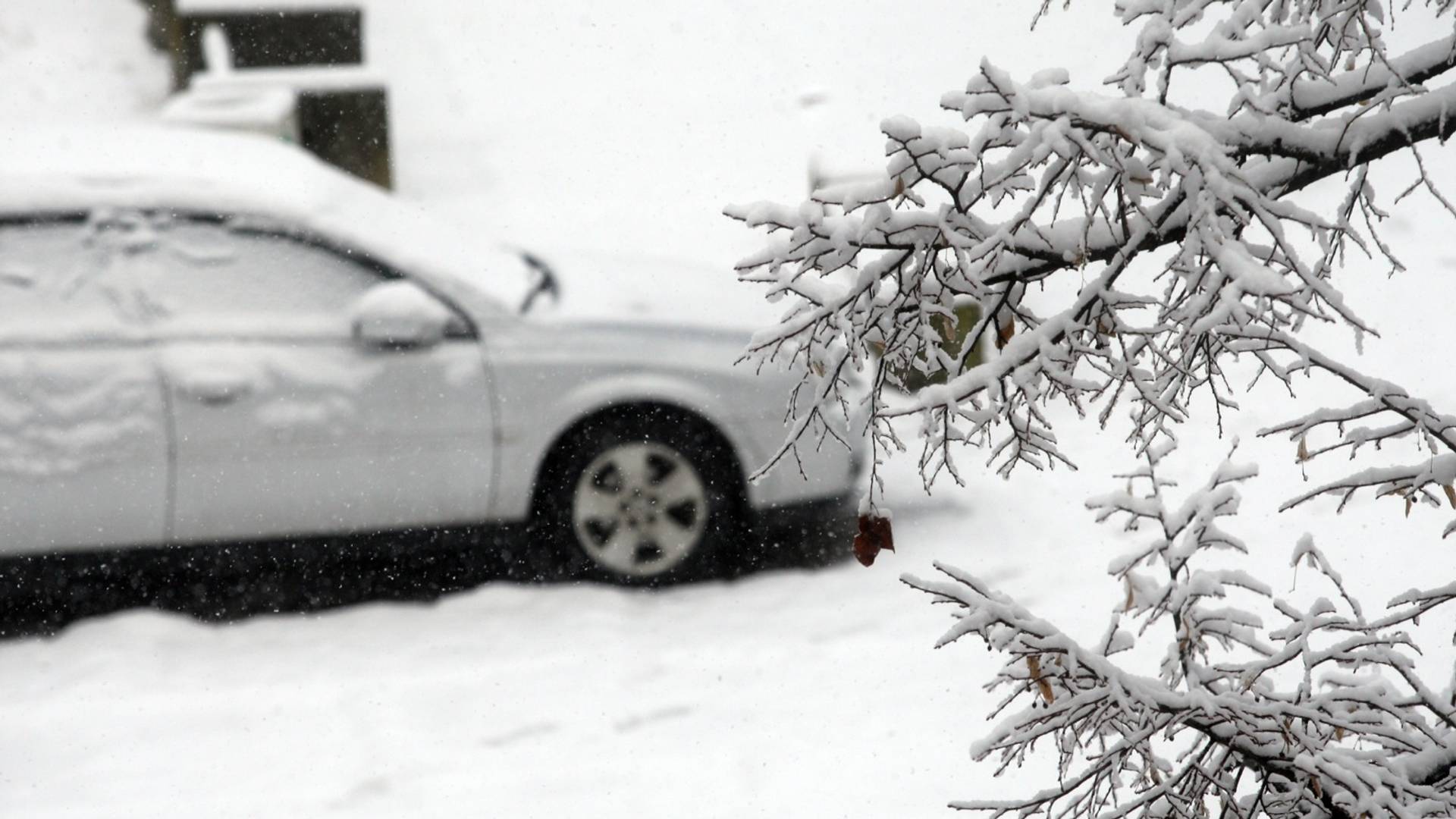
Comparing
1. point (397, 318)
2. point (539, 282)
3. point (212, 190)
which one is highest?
point (212, 190)

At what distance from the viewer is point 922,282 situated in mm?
1775

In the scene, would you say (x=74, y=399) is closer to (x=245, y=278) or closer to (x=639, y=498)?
(x=245, y=278)

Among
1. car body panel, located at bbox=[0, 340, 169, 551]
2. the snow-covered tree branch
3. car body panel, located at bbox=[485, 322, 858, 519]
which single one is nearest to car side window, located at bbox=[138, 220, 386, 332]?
car body panel, located at bbox=[0, 340, 169, 551]

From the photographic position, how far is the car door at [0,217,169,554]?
16.1ft

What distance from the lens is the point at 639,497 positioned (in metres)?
5.32

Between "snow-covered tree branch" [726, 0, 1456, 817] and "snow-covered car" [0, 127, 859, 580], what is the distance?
126 inches

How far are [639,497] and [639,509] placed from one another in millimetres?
45

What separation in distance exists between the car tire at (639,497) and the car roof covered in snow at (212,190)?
669 mm

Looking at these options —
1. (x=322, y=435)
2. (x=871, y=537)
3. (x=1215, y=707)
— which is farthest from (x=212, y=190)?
(x=1215, y=707)

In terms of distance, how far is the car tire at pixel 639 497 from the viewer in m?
5.29

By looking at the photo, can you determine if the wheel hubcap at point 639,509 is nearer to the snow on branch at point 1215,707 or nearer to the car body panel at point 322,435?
the car body panel at point 322,435

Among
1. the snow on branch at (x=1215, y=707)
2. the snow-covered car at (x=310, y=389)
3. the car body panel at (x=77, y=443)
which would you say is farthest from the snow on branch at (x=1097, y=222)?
the car body panel at (x=77, y=443)

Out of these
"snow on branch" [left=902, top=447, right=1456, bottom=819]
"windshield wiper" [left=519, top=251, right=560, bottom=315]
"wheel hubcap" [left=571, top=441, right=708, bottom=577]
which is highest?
"windshield wiper" [left=519, top=251, right=560, bottom=315]

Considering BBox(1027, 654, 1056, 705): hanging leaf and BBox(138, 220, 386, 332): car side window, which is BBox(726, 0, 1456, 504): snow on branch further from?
BBox(138, 220, 386, 332): car side window
